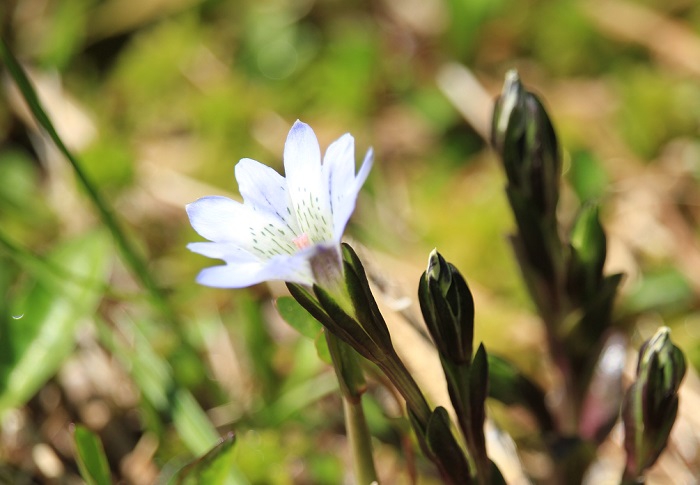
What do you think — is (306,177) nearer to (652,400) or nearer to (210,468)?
(210,468)

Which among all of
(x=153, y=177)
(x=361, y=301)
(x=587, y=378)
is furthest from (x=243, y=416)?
(x=153, y=177)

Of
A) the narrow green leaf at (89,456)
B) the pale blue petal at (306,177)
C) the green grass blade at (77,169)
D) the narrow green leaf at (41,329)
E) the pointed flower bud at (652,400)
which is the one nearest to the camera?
the pale blue petal at (306,177)

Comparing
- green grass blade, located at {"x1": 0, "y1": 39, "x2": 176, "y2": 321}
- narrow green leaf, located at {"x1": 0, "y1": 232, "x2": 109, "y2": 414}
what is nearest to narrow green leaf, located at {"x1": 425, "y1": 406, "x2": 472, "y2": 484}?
green grass blade, located at {"x1": 0, "y1": 39, "x2": 176, "y2": 321}

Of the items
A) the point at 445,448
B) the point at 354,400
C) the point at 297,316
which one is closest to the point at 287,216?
the point at 297,316

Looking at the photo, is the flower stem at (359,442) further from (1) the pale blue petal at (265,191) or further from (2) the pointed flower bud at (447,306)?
(1) the pale blue petal at (265,191)

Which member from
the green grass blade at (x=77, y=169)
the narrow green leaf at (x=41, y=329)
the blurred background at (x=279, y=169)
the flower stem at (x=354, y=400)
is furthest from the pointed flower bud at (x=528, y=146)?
the narrow green leaf at (x=41, y=329)

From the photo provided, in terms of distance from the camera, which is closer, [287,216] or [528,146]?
[287,216]
